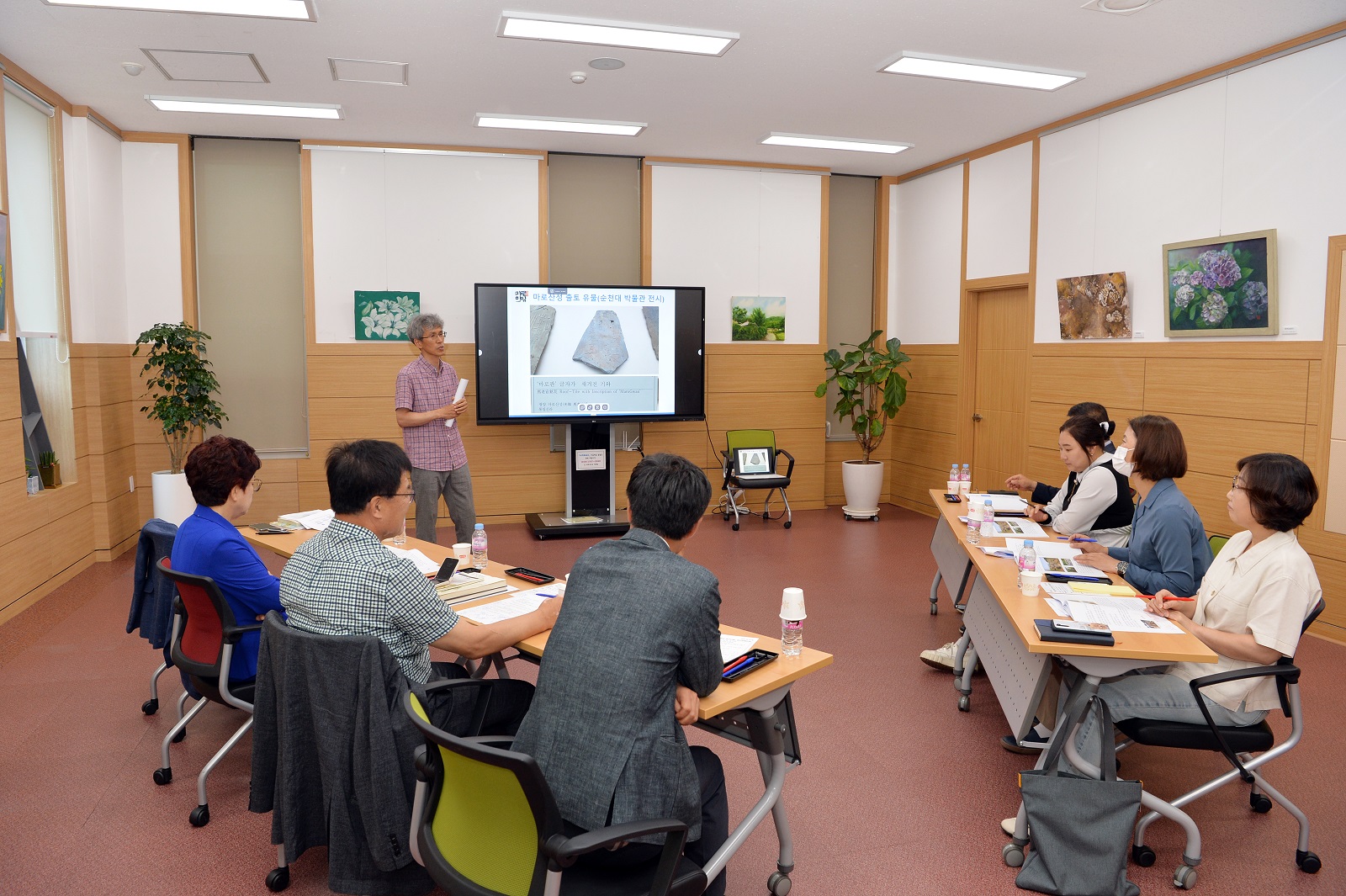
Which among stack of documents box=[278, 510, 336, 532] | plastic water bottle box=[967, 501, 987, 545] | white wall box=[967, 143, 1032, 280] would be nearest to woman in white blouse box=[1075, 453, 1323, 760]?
plastic water bottle box=[967, 501, 987, 545]

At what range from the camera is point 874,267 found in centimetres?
977

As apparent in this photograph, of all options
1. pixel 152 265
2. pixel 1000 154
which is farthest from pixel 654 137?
pixel 152 265

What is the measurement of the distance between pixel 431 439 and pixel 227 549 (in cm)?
287

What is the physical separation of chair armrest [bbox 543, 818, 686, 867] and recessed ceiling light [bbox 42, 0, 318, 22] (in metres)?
4.63

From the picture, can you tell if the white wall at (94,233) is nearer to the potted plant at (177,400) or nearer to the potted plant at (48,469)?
the potted plant at (177,400)

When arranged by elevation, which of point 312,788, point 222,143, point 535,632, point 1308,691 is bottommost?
point 1308,691

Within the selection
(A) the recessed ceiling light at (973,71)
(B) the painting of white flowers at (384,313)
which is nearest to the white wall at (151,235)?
(B) the painting of white flowers at (384,313)

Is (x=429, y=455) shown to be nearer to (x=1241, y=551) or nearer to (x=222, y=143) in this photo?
(x=222, y=143)

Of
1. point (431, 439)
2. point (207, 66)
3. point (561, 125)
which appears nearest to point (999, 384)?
point (561, 125)

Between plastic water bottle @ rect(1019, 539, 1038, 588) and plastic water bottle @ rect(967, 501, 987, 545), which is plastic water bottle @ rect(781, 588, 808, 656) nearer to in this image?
plastic water bottle @ rect(1019, 539, 1038, 588)

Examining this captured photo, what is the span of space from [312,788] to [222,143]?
6.98 m

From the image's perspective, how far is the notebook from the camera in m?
8.69

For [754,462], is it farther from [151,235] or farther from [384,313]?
[151,235]

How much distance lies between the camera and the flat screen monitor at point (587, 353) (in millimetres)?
7906
